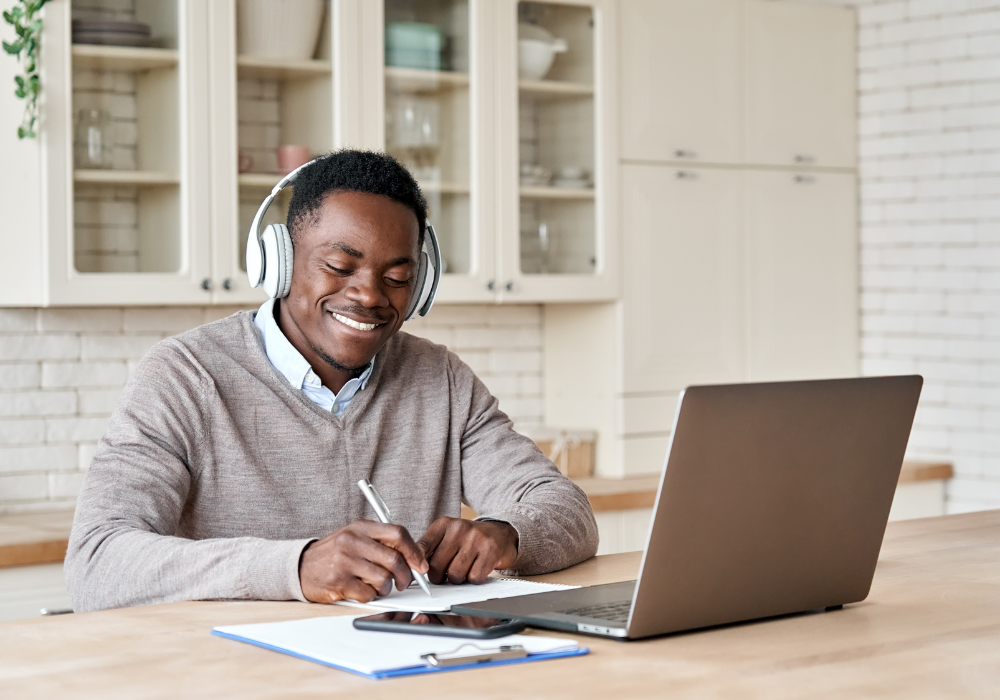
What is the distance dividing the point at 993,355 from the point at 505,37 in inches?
73.8

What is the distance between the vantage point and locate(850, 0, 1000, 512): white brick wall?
13.2ft

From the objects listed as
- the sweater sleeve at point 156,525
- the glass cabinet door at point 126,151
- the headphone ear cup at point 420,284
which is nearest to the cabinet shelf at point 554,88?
the glass cabinet door at point 126,151

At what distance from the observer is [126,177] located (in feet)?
10.2

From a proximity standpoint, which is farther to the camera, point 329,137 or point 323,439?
point 329,137

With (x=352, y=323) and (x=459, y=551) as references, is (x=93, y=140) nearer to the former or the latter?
(x=352, y=323)

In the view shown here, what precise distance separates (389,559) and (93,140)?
2040 millimetres

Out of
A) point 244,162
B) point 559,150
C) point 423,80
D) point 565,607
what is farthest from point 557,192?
point 565,607

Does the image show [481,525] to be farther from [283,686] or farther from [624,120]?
[624,120]

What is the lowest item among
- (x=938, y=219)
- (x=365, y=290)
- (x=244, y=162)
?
(x=365, y=290)

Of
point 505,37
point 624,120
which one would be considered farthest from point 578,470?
point 505,37

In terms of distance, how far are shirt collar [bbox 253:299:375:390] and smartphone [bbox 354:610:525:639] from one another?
0.78 meters

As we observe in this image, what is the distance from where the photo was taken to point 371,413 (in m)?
2.05

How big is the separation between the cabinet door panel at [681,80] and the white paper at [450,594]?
2.50 m

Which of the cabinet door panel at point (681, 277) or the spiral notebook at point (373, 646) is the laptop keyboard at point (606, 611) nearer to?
the spiral notebook at point (373, 646)
